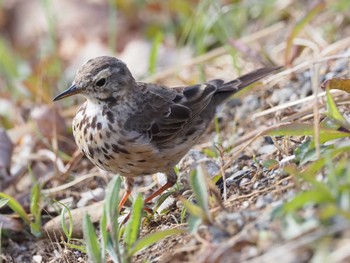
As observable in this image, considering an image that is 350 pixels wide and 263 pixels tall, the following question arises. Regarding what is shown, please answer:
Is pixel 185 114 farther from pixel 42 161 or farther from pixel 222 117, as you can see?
pixel 42 161

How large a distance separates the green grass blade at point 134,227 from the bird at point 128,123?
894 mm

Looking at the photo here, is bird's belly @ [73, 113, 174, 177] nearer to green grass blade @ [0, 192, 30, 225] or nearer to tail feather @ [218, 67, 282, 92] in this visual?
green grass blade @ [0, 192, 30, 225]

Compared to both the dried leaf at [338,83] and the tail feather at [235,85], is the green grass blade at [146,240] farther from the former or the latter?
the tail feather at [235,85]

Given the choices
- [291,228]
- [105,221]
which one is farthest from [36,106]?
[291,228]

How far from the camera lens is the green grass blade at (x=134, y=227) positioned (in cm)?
408

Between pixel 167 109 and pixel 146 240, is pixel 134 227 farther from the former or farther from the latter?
pixel 167 109

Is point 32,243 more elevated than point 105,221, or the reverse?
point 105,221

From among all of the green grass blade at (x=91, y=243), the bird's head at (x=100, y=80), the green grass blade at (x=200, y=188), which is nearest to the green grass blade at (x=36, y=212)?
the bird's head at (x=100, y=80)

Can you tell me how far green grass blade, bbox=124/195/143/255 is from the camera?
408 cm

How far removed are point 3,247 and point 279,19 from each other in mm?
4064

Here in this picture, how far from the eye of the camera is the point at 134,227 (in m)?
4.13

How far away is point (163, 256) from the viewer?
422cm

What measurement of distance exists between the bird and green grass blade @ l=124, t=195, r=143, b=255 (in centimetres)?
89

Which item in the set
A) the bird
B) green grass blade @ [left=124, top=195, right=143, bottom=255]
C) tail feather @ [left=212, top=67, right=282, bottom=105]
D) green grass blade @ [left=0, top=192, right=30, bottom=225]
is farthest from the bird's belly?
tail feather @ [left=212, top=67, right=282, bottom=105]
